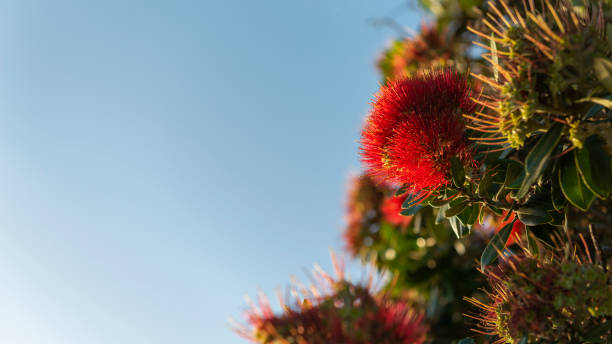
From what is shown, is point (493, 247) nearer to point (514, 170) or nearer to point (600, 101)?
point (514, 170)

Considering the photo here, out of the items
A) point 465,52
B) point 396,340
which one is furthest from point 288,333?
point 465,52

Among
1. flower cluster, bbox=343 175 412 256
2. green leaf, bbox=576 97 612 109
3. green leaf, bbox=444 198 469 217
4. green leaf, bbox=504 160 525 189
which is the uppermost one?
flower cluster, bbox=343 175 412 256

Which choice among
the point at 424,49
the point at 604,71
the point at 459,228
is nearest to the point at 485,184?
the point at 459,228

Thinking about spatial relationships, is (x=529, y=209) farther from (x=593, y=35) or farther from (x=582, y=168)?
(x=593, y=35)

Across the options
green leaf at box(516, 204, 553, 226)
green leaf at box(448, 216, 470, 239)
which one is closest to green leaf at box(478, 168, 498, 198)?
green leaf at box(516, 204, 553, 226)

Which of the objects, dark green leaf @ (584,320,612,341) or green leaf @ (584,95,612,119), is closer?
green leaf @ (584,95,612,119)

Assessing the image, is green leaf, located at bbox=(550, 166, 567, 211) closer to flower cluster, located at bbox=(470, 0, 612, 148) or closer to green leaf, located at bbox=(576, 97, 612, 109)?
flower cluster, located at bbox=(470, 0, 612, 148)
